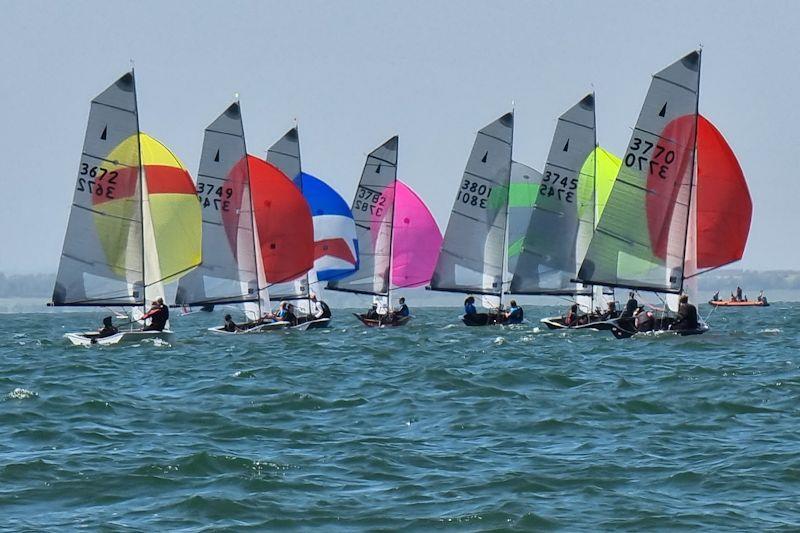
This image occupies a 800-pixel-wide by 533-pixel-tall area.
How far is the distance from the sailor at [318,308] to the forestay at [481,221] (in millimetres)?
3964

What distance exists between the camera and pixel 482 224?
51031 millimetres

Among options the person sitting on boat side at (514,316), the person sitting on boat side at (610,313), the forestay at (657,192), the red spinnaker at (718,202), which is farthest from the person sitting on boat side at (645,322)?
the person sitting on boat side at (514,316)

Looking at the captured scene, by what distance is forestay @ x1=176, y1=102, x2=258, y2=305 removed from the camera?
45.0 m

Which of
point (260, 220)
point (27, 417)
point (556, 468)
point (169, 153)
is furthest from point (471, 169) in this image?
point (556, 468)

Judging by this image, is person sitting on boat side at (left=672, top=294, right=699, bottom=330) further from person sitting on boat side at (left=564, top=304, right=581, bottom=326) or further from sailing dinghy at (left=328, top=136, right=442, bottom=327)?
sailing dinghy at (left=328, top=136, right=442, bottom=327)

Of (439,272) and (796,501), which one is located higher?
(439,272)

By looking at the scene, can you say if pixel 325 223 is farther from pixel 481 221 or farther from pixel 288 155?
pixel 481 221

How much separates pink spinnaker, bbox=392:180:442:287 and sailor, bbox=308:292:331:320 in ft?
16.4

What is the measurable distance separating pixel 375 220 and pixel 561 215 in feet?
30.6

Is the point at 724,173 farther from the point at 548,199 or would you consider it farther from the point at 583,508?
the point at 583,508

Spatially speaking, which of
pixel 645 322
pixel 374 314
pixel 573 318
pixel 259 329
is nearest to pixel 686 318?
pixel 645 322

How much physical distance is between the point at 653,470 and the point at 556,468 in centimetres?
114

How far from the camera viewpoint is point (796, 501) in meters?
14.8

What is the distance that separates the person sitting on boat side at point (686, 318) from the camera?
36.8 m
